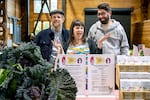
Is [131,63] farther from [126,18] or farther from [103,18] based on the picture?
[126,18]

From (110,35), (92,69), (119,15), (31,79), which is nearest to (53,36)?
(110,35)

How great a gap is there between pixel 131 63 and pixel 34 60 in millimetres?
943

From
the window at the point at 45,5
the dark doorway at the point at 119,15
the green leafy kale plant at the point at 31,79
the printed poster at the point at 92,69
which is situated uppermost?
the window at the point at 45,5

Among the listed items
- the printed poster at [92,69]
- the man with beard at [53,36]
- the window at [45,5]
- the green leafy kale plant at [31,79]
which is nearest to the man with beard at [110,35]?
the man with beard at [53,36]

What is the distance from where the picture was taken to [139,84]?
5.43 feet

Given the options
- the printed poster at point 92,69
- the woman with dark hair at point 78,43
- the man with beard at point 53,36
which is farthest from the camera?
the man with beard at point 53,36

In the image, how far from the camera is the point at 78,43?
2402 millimetres

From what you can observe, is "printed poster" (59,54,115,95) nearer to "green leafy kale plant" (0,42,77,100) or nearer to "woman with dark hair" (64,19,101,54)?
"woman with dark hair" (64,19,101,54)

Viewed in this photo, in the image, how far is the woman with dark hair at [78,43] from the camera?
93.0 inches

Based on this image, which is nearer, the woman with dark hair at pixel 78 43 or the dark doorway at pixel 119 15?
the woman with dark hair at pixel 78 43

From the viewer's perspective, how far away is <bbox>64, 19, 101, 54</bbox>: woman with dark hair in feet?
7.75

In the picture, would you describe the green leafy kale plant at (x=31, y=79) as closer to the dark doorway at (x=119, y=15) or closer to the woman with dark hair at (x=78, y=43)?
the woman with dark hair at (x=78, y=43)

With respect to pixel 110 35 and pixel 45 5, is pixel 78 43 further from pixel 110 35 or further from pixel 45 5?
pixel 45 5

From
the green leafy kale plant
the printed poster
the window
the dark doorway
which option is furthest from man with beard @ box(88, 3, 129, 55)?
the window
